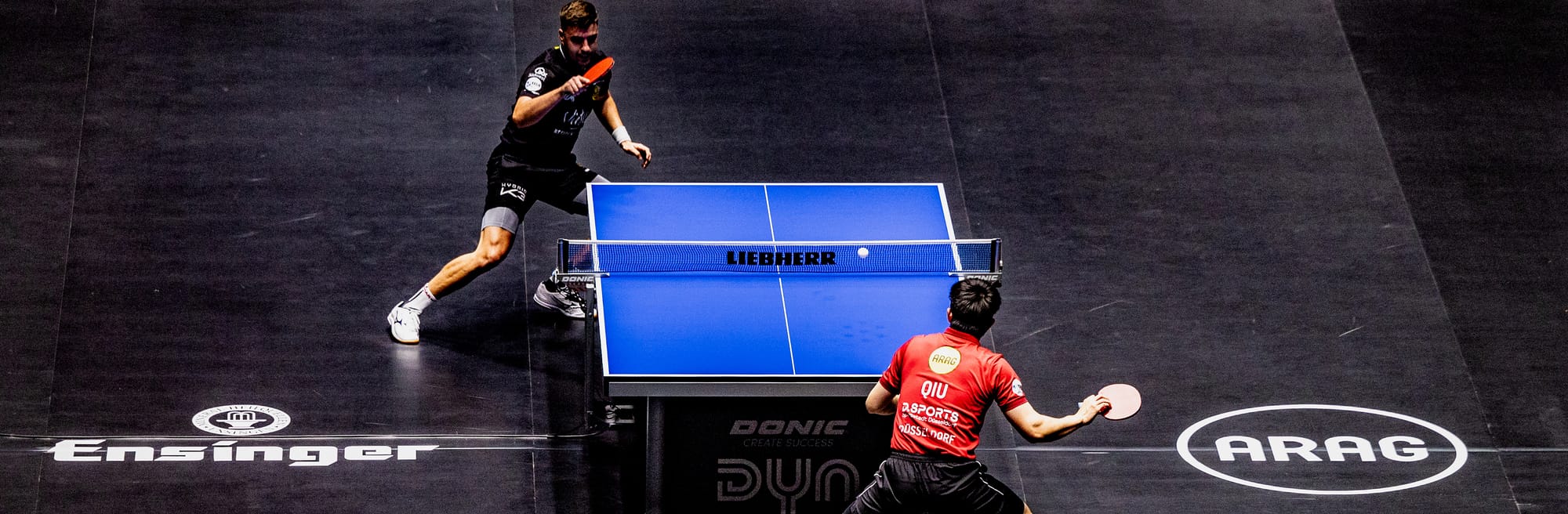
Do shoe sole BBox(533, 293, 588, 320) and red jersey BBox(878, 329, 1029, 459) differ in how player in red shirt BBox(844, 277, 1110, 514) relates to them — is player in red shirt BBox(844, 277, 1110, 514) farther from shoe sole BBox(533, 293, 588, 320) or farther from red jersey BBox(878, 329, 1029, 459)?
shoe sole BBox(533, 293, 588, 320)

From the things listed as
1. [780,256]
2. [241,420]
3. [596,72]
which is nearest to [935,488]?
[780,256]

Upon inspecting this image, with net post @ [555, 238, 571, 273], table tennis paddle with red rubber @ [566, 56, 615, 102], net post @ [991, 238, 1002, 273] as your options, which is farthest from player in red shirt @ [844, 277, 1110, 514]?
table tennis paddle with red rubber @ [566, 56, 615, 102]

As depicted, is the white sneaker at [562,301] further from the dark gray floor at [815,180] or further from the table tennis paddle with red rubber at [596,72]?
the table tennis paddle with red rubber at [596,72]

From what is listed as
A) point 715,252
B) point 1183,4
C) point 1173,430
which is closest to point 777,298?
point 715,252

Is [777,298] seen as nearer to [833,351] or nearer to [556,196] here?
[833,351]

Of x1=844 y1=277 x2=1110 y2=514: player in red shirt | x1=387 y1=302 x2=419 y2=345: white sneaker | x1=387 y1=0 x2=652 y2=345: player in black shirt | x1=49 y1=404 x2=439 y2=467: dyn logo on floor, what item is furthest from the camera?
x1=387 y1=302 x2=419 y2=345: white sneaker

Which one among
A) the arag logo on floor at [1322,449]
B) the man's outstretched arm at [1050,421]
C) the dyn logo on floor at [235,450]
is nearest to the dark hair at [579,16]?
the dyn logo on floor at [235,450]

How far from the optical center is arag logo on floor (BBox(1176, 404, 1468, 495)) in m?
7.69

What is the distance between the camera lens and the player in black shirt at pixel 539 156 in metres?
7.58

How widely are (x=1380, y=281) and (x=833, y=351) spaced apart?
387 centimetres

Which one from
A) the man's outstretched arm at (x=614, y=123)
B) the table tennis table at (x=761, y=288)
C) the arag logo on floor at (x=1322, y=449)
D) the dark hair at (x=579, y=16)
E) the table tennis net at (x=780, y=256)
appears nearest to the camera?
the table tennis table at (x=761, y=288)

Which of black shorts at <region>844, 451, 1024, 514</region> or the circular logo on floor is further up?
the circular logo on floor

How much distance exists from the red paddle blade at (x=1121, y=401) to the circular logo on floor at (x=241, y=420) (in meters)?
3.74

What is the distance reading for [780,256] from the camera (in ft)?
23.4
